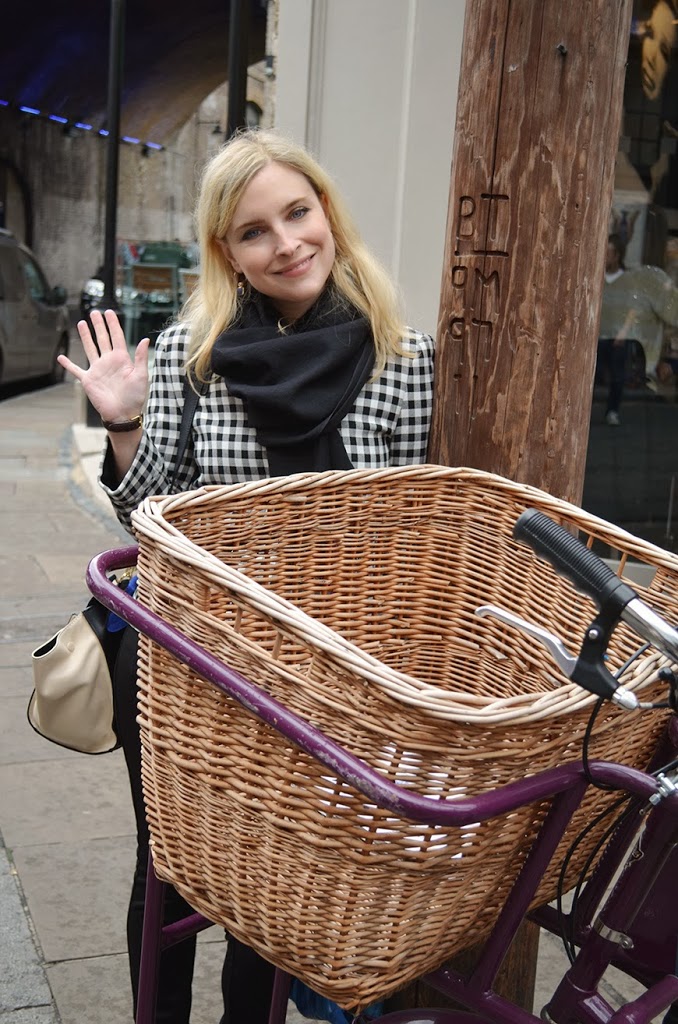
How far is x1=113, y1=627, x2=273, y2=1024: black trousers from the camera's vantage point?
236cm

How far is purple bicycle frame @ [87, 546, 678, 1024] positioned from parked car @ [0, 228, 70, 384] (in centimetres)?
1304

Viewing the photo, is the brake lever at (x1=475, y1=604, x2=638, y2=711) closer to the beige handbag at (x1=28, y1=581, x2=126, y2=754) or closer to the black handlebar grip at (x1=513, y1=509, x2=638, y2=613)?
the black handlebar grip at (x1=513, y1=509, x2=638, y2=613)

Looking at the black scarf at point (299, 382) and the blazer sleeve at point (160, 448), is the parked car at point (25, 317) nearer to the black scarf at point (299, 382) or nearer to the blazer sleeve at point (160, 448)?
the blazer sleeve at point (160, 448)

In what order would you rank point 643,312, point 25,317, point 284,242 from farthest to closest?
point 25,317 < point 643,312 < point 284,242

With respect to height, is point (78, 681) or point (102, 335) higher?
point (102, 335)

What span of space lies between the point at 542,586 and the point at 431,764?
2.42 feet

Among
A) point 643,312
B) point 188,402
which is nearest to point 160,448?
point 188,402

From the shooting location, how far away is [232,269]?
2.39 metres

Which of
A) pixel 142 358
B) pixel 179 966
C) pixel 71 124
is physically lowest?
pixel 179 966

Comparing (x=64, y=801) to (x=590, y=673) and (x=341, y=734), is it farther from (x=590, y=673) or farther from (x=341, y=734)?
(x=590, y=673)

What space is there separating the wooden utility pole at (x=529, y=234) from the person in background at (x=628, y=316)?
4.00m

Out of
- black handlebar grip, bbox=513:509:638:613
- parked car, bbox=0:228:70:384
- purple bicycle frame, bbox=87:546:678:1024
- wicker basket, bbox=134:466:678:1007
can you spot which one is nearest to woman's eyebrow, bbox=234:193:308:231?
wicker basket, bbox=134:466:678:1007

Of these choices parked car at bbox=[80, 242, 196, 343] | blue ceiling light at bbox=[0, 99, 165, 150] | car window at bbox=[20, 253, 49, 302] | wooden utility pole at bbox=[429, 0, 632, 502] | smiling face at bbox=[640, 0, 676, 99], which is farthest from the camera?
blue ceiling light at bbox=[0, 99, 165, 150]

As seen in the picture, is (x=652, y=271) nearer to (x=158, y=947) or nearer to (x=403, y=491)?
(x=403, y=491)
